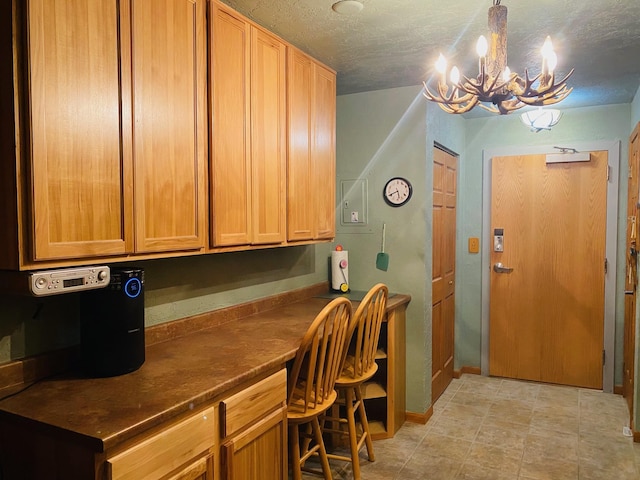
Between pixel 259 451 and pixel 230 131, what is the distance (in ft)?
4.28

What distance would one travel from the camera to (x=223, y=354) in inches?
75.8

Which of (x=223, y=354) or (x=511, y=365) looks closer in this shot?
(x=223, y=354)

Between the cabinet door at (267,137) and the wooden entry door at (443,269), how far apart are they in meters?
1.49

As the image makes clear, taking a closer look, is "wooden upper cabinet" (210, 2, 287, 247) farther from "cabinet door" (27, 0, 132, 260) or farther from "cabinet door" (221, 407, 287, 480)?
"cabinet door" (221, 407, 287, 480)

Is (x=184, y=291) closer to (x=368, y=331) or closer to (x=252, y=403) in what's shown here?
Result: (x=252, y=403)

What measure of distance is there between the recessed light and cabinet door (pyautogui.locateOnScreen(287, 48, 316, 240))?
400mm

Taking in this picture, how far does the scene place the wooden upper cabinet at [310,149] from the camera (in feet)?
8.27

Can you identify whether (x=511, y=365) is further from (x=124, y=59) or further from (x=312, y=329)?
(x=124, y=59)

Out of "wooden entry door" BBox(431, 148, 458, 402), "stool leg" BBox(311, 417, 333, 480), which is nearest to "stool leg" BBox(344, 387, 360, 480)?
"stool leg" BBox(311, 417, 333, 480)

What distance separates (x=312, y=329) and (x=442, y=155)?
2270 mm

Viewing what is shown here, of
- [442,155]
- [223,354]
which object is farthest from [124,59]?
[442,155]

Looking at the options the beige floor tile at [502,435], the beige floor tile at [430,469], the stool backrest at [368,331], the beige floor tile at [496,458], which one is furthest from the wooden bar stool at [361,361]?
the beige floor tile at [502,435]

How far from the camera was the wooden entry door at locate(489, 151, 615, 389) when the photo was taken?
155 inches

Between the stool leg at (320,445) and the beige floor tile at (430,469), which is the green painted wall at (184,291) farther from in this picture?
the beige floor tile at (430,469)
